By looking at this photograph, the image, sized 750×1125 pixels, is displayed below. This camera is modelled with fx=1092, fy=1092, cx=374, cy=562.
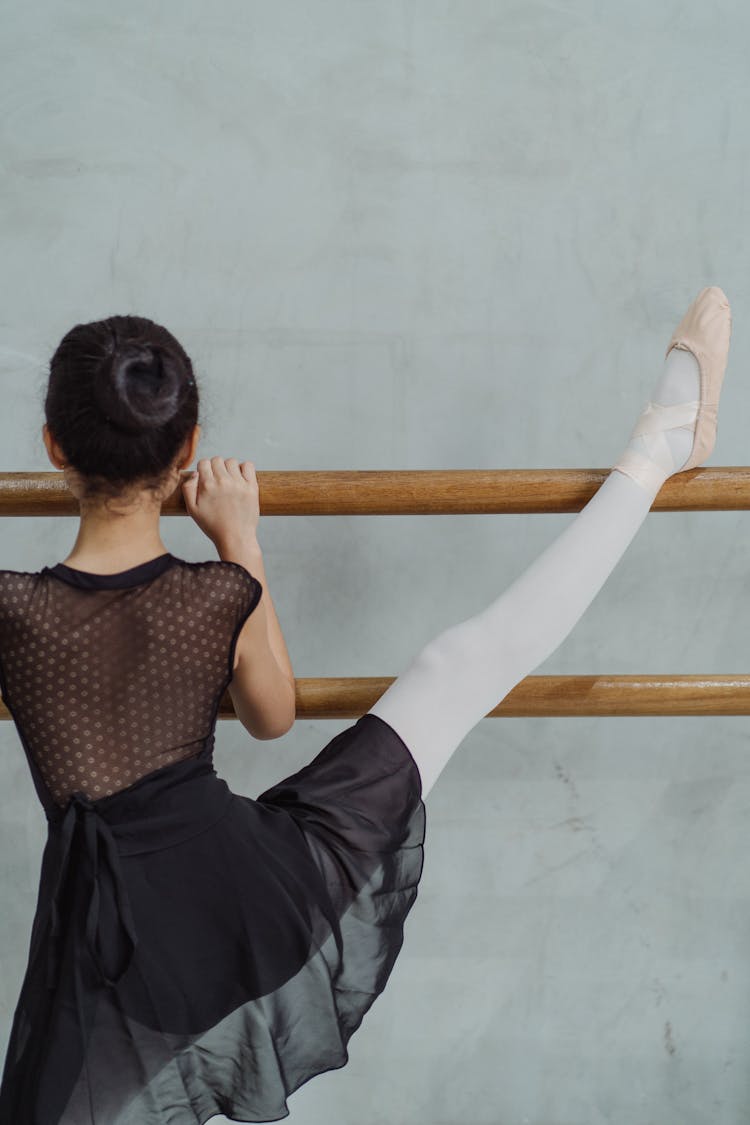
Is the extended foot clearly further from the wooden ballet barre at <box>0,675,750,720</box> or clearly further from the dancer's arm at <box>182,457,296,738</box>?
the dancer's arm at <box>182,457,296,738</box>

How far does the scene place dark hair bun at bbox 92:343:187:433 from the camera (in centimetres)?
73

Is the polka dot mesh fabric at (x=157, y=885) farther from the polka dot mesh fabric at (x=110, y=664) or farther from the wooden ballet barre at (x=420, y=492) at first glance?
the wooden ballet barre at (x=420, y=492)

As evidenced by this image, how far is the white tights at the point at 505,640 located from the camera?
0.87 metres

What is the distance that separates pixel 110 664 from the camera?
0.76 m

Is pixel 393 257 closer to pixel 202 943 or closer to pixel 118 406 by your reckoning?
pixel 118 406

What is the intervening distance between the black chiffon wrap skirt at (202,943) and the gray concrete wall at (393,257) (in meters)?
0.46

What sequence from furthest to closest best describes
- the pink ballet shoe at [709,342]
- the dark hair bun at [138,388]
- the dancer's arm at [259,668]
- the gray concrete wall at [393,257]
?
the gray concrete wall at [393,257], the pink ballet shoe at [709,342], the dancer's arm at [259,668], the dark hair bun at [138,388]

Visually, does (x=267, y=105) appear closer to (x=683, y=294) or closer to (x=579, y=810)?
(x=683, y=294)

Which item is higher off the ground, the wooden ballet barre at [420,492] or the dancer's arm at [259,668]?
the wooden ballet barre at [420,492]

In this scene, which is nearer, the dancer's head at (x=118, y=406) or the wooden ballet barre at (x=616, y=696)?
the dancer's head at (x=118, y=406)

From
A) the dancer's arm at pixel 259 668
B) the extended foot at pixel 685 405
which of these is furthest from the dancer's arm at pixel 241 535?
the extended foot at pixel 685 405

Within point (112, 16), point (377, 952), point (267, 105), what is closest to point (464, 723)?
point (377, 952)

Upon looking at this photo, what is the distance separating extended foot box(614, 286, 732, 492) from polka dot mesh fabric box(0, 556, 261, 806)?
1.18 feet

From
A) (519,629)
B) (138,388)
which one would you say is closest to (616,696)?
(519,629)
